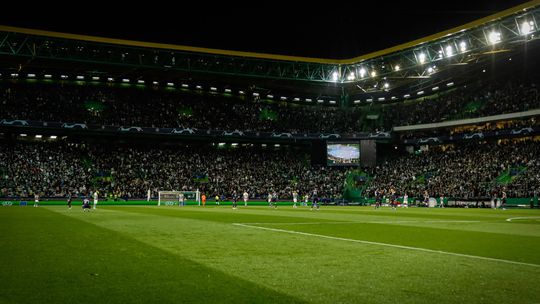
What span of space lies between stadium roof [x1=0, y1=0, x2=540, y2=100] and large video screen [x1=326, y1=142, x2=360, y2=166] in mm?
9515

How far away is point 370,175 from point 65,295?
6588 centimetres

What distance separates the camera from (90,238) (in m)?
14.0

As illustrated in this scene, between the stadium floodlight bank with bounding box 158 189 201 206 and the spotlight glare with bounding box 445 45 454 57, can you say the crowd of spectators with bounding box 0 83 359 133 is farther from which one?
the spotlight glare with bounding box 445 45 454 57

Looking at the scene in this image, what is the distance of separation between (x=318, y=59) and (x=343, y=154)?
15235 millimetres

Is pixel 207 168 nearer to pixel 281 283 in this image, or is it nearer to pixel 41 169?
pixel 41 169

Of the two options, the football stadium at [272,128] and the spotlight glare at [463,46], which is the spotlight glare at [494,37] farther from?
the spotlight glare at [463,46]

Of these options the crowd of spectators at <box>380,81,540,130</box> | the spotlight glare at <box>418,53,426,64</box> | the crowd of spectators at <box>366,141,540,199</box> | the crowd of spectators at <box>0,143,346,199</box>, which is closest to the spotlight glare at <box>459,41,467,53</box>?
the spotlight glare at <box>418,53,426,64</box>

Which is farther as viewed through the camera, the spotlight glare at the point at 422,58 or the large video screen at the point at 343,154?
the large video screen at the point at 343,154

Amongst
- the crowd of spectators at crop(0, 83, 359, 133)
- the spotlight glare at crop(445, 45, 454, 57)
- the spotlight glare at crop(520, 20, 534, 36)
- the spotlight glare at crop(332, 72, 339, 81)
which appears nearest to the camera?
the spotlight glare at crop(520, 20, 534, 36)

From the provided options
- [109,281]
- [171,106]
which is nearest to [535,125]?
[171,106]

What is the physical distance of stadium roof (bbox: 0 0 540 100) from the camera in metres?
48.4

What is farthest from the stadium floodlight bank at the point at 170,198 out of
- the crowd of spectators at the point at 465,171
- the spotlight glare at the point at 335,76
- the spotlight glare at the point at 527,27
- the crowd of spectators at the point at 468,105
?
the spotlight glare at the point at 527,27

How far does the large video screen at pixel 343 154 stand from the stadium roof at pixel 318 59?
9515 millimetres

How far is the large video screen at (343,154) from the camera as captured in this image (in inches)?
2734
